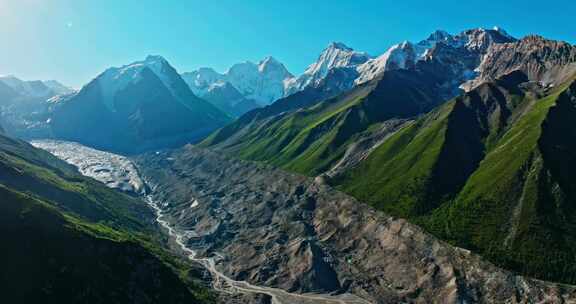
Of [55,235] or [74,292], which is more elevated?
[55,235]

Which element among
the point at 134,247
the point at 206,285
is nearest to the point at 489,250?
the point at 206,285

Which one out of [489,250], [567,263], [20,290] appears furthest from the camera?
Result: [489,250]

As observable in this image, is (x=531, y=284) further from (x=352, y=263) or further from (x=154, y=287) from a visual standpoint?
(x=154, y=287)

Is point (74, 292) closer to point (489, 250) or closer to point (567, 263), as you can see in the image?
point (489, 250)

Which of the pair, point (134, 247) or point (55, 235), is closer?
point (55, 235)

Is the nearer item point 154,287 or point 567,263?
point 154,287

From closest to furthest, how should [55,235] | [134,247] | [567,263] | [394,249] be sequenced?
[55,235] → [134,247] → [567,263] → [394,249]

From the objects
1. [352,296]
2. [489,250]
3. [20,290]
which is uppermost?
[489,250]

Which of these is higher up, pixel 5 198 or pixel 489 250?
pixel 489 250

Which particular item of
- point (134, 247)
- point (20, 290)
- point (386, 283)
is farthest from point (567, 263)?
point (20, 290)
